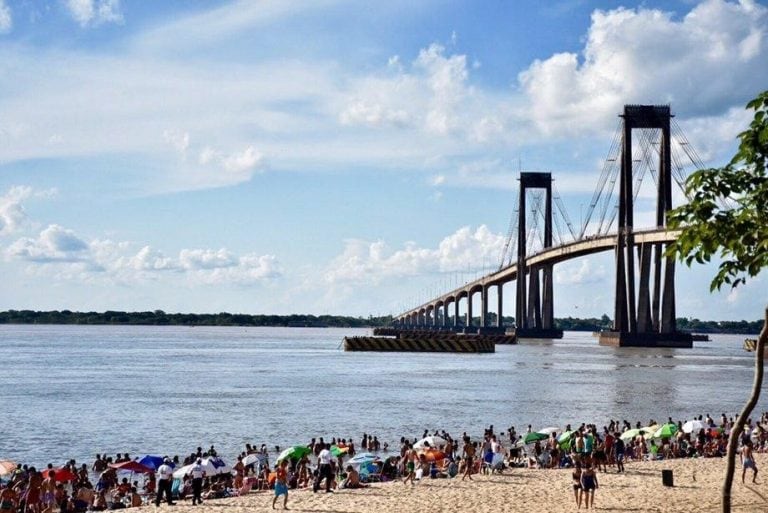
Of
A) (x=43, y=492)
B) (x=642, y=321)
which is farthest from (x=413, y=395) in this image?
(x=642, y=321)

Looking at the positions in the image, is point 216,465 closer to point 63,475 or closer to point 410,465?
point 63,475

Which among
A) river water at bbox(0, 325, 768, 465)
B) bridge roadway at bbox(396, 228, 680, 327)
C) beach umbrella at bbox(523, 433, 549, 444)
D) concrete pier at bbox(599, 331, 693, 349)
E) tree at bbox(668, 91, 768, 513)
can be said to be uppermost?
bridge roadway at bbox(396, 228, 680, 327)

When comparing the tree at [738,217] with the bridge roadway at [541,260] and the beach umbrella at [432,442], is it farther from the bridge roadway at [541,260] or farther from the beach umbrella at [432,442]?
the bridge roadway at [541,260]

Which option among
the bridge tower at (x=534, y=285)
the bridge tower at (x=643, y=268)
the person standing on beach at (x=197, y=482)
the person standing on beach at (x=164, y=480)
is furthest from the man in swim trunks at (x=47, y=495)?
the bridge tower at (x=534, y=285)

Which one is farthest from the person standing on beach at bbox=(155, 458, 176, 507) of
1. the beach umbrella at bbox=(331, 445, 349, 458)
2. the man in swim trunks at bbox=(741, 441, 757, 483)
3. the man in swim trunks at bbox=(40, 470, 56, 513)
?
the man in swim trunks at bbox=(741, 441, 757, 483)

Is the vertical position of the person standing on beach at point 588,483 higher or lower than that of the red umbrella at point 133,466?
higher

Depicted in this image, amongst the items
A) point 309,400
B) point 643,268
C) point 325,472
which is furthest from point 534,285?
point 325,472

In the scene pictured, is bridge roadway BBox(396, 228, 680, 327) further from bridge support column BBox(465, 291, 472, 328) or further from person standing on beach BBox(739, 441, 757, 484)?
person standing on beach BBox(739, 441, 757, 484)

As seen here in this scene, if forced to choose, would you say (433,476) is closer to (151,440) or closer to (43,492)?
(43,492)
